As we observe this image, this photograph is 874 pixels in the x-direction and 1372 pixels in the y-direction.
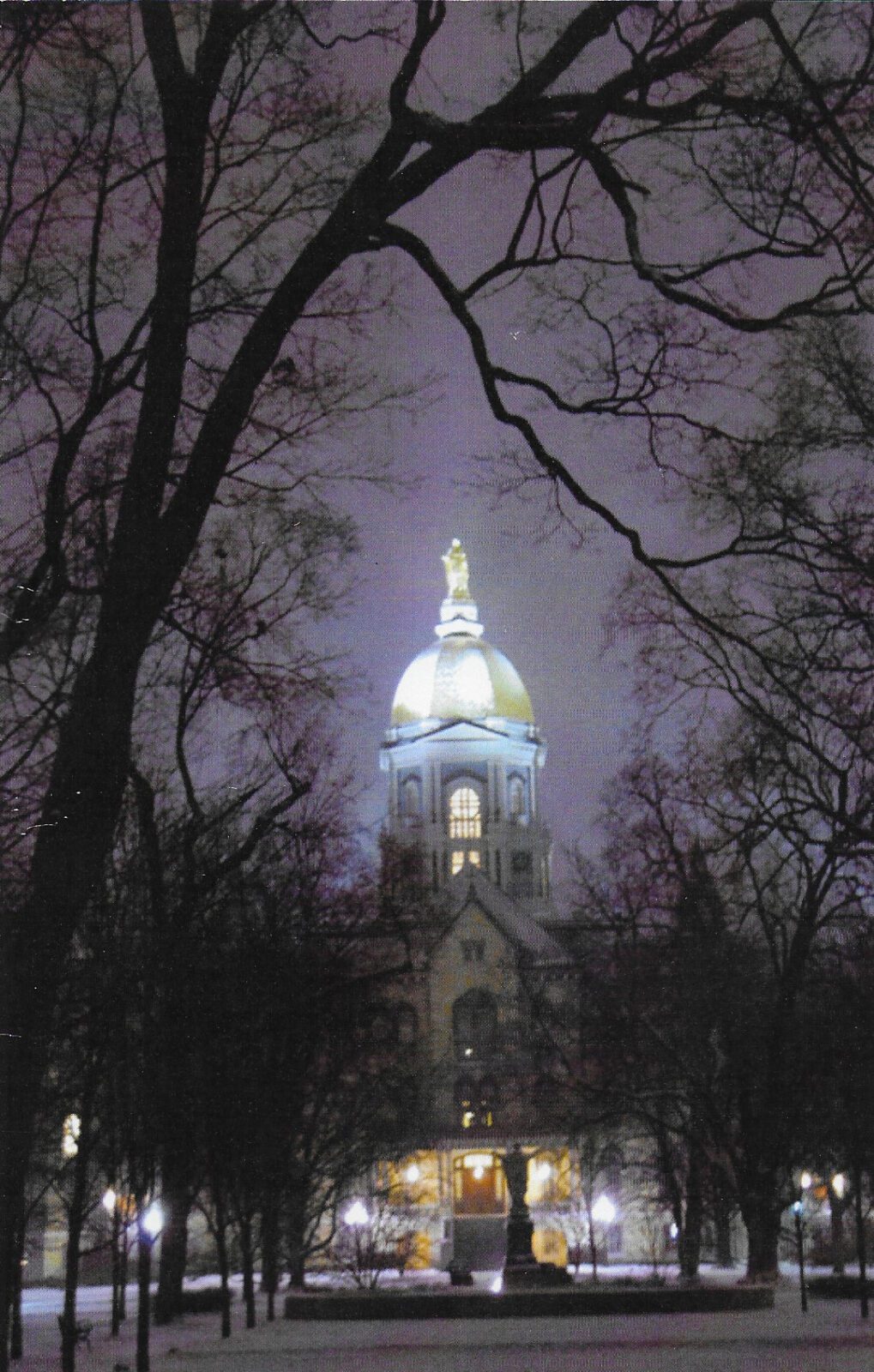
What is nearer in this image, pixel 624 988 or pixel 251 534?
pixel 251 534

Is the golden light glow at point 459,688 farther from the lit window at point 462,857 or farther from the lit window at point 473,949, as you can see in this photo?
the lit window at point 473,949

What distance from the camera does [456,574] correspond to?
16188cm

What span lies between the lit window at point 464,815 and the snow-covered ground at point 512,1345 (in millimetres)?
102959

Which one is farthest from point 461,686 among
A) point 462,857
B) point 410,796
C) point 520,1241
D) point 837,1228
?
point 520,1241

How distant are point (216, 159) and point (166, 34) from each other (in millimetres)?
2021

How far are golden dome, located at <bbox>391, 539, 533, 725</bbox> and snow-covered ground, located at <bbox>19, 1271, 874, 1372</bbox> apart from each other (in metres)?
109

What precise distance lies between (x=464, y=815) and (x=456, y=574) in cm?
2730

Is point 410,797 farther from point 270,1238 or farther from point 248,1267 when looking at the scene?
point 248,1267

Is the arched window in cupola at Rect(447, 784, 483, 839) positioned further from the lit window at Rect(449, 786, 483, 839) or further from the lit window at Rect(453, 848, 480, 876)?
the lit window at Rect(453, 848, 480, 876)

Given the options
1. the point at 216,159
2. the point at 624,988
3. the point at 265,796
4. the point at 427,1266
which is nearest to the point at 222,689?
the point at 216,159

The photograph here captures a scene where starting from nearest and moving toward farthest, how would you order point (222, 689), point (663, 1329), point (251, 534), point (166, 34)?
point (166, 34), point (222, 689), point (251, 534), point (663, 1329)

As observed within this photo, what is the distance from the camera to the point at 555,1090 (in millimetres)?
44312

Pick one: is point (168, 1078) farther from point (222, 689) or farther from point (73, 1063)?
point (222, 689)

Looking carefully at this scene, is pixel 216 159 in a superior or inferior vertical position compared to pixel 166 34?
superior
